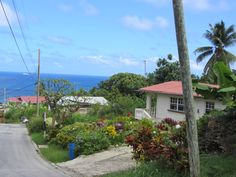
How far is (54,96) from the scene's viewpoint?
1202 inches

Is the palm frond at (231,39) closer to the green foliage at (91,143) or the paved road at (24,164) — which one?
the paved road at (24,164)

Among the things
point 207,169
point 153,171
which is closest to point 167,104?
point 153,171

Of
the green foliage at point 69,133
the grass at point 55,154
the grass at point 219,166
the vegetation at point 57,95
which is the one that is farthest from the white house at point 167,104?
the grass at point 219,166

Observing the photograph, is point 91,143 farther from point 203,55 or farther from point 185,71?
point 203,55

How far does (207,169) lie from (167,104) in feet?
87.0

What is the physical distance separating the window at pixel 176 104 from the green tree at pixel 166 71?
17025 mm

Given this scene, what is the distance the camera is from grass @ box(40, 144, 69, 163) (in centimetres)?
2023

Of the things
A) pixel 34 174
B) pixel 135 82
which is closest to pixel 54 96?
Result: pixel 34 174

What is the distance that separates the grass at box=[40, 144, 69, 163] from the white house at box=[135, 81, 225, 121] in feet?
40.9

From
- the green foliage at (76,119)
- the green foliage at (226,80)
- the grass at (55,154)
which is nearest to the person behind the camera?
the green foliage at (226,80)

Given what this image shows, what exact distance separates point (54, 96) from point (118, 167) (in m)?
15.8

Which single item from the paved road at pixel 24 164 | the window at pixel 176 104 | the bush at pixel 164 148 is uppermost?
the window at pixel 176 104

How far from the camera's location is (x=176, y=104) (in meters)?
35.2

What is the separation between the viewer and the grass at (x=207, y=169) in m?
9.61
